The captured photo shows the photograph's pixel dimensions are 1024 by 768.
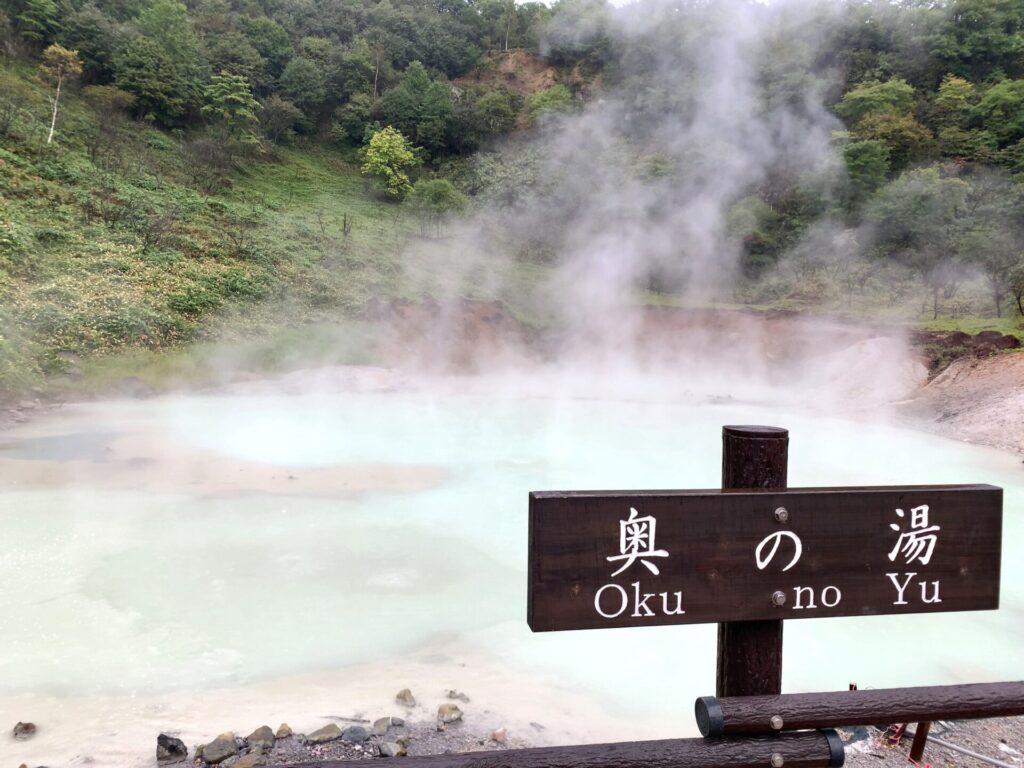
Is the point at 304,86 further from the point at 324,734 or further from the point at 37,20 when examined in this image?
the point at 324,734

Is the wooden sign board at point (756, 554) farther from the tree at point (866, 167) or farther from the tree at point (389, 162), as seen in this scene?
the tree at point (389, 162)

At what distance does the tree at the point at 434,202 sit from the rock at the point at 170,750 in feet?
68.8

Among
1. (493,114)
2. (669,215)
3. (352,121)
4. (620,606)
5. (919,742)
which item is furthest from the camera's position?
(493,114)

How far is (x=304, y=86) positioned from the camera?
92.4ft

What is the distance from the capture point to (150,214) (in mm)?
16969

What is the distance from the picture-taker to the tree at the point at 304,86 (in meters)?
28.1

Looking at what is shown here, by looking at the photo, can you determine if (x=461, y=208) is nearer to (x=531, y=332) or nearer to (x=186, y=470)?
(x=531, y=332)

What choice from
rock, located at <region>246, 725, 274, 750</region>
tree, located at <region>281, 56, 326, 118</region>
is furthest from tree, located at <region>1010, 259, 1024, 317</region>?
tree, located at <region>281, 56, 326, 118</region>

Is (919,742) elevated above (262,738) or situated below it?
above

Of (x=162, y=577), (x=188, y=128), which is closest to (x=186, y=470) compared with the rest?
(x=162, y=577)

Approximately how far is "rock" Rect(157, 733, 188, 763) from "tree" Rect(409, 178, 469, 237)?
21.0 metres

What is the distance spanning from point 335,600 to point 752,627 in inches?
141

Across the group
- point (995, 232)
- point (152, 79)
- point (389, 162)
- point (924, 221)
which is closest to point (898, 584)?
point (995, 232)

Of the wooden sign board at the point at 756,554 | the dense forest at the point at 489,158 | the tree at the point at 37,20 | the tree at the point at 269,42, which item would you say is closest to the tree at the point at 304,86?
the dense forest at the point at 489,158
